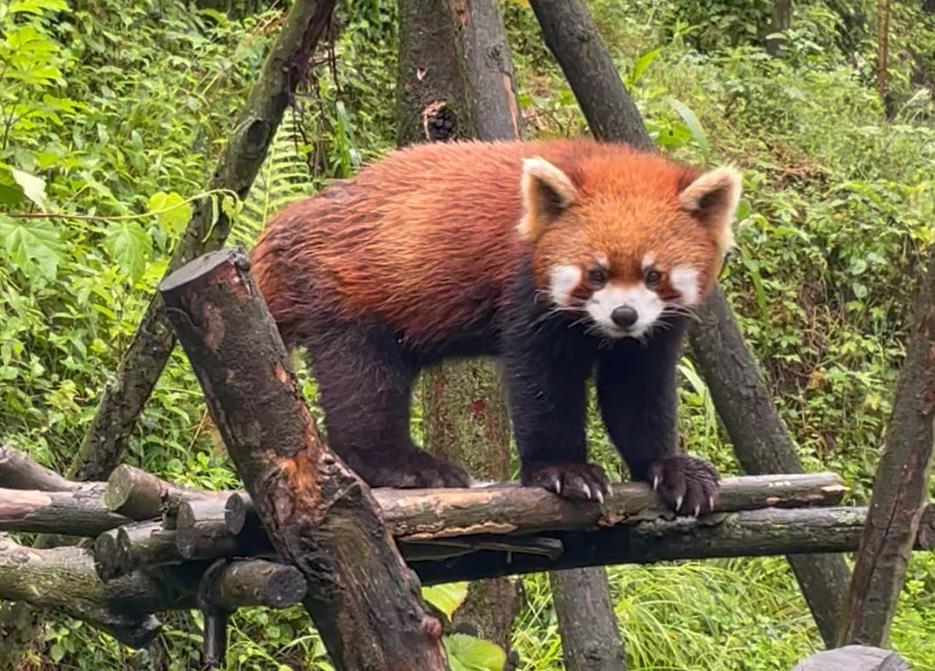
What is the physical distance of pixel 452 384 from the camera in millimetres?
3717

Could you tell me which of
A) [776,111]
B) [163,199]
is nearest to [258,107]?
[163,199]

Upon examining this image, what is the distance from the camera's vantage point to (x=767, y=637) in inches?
195

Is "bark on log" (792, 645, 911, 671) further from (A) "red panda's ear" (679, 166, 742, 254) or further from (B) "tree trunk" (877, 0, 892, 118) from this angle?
(B) "tree trunk" (877, 0, 892, 118)

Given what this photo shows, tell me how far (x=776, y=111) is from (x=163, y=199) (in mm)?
5842

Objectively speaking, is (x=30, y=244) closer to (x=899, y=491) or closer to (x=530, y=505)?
(x=530, y=505)

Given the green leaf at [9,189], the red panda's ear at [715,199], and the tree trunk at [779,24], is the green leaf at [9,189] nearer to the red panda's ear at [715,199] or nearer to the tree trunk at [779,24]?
the red panda's ear at [715,199]

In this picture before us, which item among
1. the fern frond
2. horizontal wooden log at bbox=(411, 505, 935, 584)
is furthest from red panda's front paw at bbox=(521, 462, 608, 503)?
the fern frond

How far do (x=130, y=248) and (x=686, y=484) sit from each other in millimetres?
1248

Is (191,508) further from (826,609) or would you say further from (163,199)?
(826,609)

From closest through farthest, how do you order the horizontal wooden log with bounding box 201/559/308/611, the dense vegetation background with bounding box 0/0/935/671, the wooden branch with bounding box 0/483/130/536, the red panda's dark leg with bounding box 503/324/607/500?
the horizontal wooden log with bounding box 201/559/308/611
the wooden branch with bounding box 0/483/130/536
the red panda's dark leg with bounding box 503/324/607/500
the dense vegetation background with bounding box 0/0/935/671

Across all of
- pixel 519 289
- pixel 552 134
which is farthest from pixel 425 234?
pixel 552 134

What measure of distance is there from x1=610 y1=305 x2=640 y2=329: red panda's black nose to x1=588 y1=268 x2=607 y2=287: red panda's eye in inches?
3.3

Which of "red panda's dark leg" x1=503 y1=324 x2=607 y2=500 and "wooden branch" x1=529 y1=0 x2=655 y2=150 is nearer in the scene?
"red panda's dark leg" x1=503 y1=324 x2=607 y2=500

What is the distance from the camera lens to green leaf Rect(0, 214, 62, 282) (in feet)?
8.59
